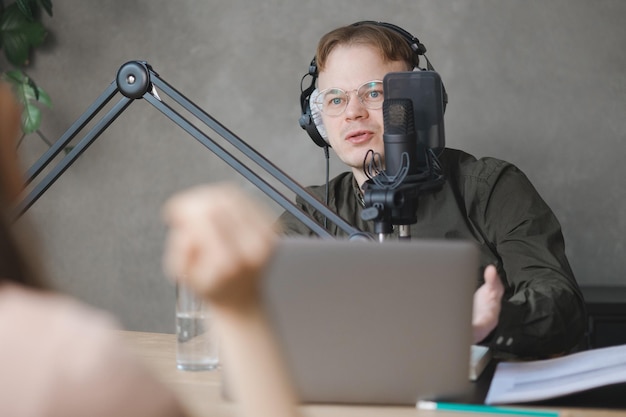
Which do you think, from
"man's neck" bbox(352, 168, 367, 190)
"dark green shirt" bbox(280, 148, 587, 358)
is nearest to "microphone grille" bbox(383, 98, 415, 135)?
"dark green shirt" bbox(280, 148, 587, 358)

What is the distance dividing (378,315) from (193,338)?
502 millimetres

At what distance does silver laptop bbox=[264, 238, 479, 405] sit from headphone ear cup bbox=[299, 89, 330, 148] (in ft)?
3.90

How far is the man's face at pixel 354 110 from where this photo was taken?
2.20 metres

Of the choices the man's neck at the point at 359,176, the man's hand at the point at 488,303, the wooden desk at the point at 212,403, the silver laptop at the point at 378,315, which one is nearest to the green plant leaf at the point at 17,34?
the man's neck at the point at 359,176

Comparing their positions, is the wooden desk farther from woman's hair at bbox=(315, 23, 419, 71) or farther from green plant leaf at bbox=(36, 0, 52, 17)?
green plant leaf at bbox=(36, 0, 52, 17)

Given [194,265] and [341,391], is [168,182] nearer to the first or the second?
[341,391]

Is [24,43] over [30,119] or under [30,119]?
over

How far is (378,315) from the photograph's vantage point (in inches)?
43.6

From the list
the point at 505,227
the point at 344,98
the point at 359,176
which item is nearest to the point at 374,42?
the point at 344,98

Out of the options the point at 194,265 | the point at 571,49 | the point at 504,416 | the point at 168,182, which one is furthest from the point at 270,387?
the point at 168,182

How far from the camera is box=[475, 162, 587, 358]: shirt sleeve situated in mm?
1632

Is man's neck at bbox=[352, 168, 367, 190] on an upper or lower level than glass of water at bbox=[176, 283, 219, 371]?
upper

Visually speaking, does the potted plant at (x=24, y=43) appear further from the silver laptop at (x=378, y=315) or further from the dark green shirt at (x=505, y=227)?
the silver laptop at (x=378, y=315)

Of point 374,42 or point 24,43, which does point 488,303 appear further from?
point 24,43
